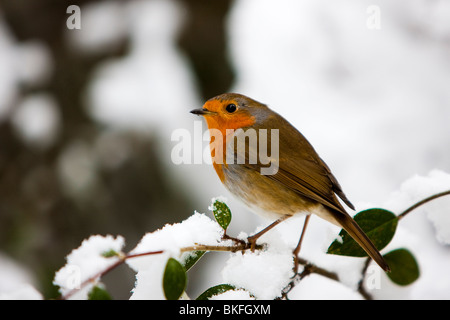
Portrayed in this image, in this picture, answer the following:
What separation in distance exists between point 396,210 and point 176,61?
3603 mm

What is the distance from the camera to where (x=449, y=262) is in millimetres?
2689

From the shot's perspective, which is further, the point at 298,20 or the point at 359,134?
the point at 298,20

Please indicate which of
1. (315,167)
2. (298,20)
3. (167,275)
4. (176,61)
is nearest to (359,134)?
(298,20)

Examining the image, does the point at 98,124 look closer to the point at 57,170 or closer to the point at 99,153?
the point at 99,153

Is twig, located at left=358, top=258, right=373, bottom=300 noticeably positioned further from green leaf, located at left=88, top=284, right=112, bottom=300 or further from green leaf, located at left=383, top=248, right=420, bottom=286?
green leaf, located at left=88, top=284, right=112, bottom=300

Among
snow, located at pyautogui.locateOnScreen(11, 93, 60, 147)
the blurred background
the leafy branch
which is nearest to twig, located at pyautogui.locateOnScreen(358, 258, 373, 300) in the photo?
the leafy branch

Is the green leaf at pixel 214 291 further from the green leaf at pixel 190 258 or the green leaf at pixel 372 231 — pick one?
the green leaf at pixel 372 231

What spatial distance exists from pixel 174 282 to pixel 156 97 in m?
3.62

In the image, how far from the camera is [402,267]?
1.37 metres

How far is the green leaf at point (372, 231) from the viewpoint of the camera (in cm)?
126

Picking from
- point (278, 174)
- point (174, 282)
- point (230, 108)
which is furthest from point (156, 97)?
point (174, 282)

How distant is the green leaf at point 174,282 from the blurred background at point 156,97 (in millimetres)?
3083

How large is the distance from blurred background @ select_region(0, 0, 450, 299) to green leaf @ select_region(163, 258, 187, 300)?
308 cm

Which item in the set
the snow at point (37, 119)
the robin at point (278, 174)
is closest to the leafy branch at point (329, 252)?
the robin at point (278, 174)
